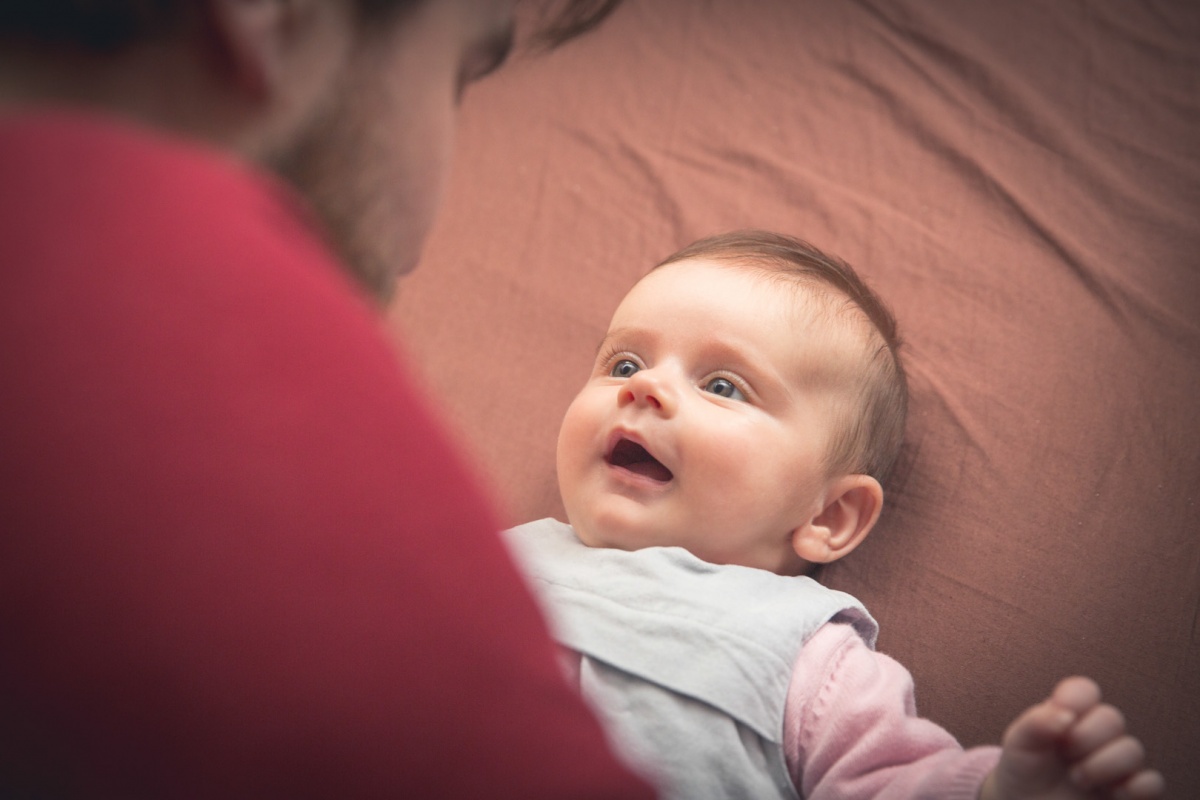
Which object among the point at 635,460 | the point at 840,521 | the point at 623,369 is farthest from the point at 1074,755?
the point at 623,369

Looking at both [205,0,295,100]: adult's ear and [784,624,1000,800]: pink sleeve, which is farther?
[784,624,1000,800]: pink sleeve

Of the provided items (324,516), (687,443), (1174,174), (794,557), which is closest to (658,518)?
(687,443)

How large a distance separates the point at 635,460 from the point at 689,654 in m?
0.26

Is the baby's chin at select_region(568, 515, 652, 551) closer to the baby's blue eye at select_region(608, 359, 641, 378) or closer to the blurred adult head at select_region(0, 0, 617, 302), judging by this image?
the baby's blue eye at select_region(608, 359, 641, 378)

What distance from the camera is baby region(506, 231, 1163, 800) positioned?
3.07 feet

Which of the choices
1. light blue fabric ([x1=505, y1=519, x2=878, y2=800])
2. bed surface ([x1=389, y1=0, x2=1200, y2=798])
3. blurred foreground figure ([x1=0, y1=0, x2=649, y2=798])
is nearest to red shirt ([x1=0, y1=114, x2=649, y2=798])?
blurred foreground figure ([x1=0, y1=0, x2=649, y2=798])

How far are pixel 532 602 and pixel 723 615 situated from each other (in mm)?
503

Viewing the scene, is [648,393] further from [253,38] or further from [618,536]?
[253,38]

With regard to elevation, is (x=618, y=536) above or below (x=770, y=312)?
below

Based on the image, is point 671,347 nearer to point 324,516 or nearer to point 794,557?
point 794,557

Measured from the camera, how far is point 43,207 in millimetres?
474

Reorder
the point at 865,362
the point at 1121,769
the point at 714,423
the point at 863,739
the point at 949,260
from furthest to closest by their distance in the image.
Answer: the point at 949,260 < the point at 865,362 < the point at 714,423 < the point at 863,739 < the point at 1121,769

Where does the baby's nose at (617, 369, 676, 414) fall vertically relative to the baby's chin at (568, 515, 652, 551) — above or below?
above

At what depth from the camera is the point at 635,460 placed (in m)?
1.16
